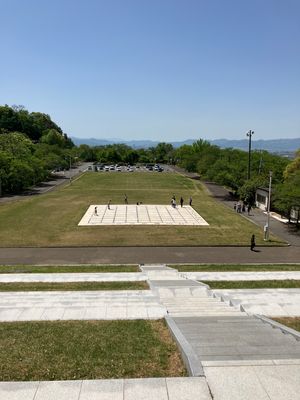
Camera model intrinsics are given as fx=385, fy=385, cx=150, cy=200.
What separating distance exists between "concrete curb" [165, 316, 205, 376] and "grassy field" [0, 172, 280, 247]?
18.7 meters

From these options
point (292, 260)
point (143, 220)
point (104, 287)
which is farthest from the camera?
point (143, 220)

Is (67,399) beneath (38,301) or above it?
above

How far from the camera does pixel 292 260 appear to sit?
24703mm

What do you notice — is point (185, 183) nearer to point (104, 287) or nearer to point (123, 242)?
point (123, 242)

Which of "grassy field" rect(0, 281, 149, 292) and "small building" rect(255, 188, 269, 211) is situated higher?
"grassy field" rect(0, 281, 149, 292)

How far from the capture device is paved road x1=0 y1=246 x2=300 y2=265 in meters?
24.1

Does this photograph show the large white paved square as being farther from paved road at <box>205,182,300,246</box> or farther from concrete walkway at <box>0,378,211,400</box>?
concrete walkway at <box>0,378,211,400</box>

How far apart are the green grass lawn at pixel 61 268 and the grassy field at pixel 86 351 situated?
9824 millimetres

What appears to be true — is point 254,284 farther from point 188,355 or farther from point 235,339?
point 188,355

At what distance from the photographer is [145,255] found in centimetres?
2527

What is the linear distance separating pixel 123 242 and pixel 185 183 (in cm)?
4359

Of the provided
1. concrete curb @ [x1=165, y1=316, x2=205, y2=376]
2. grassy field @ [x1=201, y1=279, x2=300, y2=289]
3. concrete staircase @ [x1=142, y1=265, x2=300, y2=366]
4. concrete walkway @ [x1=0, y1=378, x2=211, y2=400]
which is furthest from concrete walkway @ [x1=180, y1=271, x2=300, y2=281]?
concrete walkway @ [x1=0, y1=378, x2=211, y2=400]

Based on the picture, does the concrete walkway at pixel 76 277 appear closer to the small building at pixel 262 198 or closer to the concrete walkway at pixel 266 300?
the concrete walkway at pixel 266 300

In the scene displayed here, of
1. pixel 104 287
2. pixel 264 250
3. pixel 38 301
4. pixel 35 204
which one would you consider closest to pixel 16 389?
pixel 38 301
